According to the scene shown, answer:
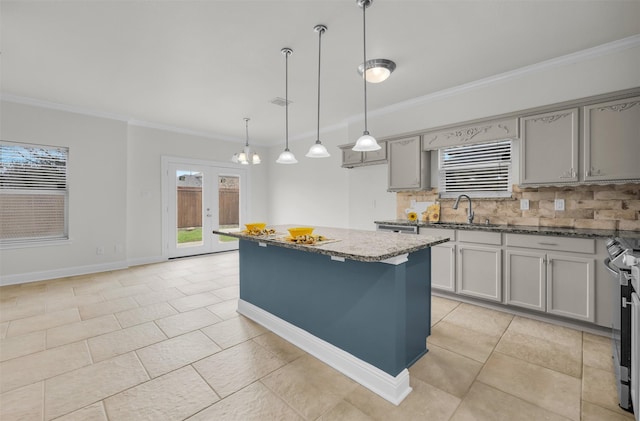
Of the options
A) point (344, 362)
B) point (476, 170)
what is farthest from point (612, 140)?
point (344, 362)

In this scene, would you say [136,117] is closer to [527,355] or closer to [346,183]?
[346,183]

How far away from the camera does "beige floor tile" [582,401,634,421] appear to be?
1.61 metres

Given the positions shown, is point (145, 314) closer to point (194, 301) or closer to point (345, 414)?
point (194, 301)

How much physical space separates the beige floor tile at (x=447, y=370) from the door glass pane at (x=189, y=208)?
539 centimetres

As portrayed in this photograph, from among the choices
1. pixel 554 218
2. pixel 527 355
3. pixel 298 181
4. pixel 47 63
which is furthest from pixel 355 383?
pixel 298 181

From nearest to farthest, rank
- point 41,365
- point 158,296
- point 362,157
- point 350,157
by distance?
point 41,365 → point 158,296 → point 362,157 → point 350,157

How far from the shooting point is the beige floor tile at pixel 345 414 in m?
1.63

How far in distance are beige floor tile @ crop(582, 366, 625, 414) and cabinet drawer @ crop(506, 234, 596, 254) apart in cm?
102

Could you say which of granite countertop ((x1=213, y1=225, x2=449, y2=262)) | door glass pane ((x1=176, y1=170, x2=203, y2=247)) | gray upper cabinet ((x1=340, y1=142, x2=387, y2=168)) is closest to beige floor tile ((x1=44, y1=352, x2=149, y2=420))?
granite countertop ((x1=213, y1=225, x2=449, y2=262))

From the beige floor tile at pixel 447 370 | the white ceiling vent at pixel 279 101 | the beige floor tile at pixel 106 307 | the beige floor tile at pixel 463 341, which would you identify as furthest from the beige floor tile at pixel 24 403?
the white ceiling vent at pixel 279 101

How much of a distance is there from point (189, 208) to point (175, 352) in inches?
170

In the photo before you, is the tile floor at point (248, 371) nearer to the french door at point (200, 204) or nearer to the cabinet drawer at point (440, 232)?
the cabinet drawer at point (440, 232)

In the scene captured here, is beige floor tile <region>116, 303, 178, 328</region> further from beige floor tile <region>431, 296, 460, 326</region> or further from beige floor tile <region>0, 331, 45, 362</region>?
beige floor tile <region>431, 296, 460, 326</region>

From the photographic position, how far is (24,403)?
69.5 inches
